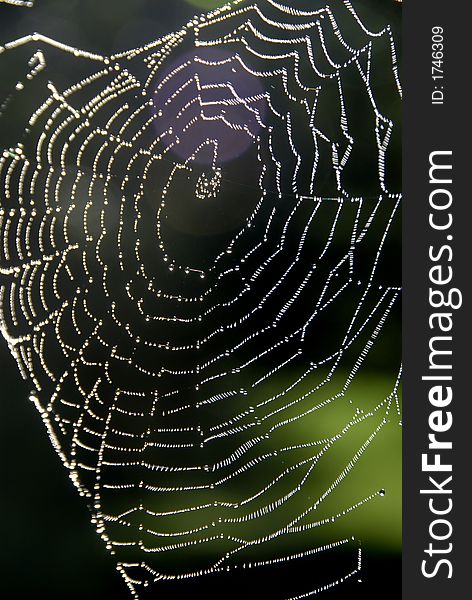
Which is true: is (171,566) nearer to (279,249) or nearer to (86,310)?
(86,310)

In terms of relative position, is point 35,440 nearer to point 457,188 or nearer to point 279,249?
point 279,249

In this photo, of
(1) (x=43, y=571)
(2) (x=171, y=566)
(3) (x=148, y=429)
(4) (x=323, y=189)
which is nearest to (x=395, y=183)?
(4) (x=323, y=189)

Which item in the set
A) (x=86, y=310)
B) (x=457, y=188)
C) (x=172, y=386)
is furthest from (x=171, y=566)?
(x=457, y=188)

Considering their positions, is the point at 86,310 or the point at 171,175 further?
the point at 86,310

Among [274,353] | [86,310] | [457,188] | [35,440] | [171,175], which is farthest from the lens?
[35,440]

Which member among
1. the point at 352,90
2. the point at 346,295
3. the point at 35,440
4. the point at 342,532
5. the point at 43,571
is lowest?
the point at 43,571

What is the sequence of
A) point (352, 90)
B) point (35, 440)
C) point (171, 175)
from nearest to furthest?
point (171, 175), point (352, 90), point (35, 440)

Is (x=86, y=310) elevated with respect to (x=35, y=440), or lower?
elevated
